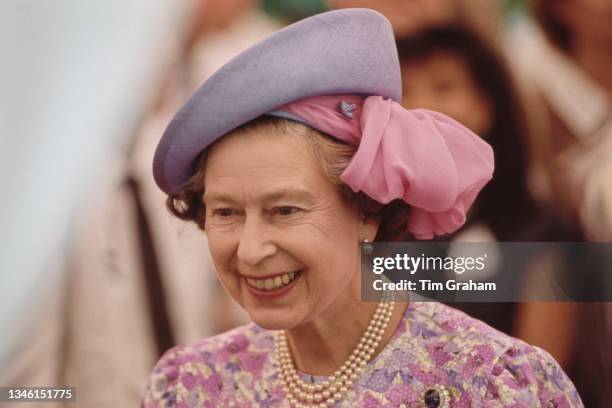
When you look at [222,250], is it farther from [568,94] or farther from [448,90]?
[568,94]

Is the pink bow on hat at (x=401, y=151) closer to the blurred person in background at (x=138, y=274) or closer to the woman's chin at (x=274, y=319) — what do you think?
the woman's chin at (x=274, y=319)

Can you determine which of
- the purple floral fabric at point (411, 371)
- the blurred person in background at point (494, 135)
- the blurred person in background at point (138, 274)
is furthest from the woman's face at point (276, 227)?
the blurred person in background at point (138, 274)

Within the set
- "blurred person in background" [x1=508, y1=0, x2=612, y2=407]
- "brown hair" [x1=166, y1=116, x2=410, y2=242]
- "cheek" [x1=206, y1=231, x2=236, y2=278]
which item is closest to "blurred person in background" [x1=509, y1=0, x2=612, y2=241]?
"blurred person in background" [x1=508, y1=0, x2=612, y2=407]

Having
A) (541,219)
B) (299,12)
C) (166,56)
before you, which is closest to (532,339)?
(541,219)

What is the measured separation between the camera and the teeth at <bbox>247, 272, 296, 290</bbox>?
128cm

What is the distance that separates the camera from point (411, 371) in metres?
1.34

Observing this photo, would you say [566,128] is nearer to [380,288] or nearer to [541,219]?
[541,219]

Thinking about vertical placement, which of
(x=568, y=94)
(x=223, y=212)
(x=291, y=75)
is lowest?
(x=223, y=212)

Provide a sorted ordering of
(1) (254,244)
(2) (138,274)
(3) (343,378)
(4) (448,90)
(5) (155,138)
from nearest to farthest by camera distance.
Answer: (1) (254,244) < (3) (343,378) < (4) (448,90) < (5) (155,138) < (2) (138,274)

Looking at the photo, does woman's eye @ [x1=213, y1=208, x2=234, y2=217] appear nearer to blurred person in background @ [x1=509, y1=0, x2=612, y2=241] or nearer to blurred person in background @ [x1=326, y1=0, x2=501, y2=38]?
blurred person in background @ [x1=326, y1=0, x2=501, y2=38]

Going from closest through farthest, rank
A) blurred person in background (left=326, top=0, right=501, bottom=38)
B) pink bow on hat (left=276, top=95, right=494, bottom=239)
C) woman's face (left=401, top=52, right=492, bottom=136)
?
pink bow on hat (left=276, top=95, right=494, bottom=239) < woman's face (left=401, top=52, right=492, bottom=136) < blurred person in background (left=326, top=0, right=501, bottom=38)

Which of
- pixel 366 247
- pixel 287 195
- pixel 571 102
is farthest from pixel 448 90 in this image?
pixel 287 195

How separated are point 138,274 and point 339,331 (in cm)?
78

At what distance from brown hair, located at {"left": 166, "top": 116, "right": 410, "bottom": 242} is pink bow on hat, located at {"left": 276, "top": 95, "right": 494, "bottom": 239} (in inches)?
0.6
